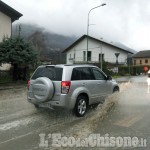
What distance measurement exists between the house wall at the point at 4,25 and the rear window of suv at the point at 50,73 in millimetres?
19506

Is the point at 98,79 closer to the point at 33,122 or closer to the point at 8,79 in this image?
the point at 33,122

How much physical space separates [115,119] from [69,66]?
2248mm

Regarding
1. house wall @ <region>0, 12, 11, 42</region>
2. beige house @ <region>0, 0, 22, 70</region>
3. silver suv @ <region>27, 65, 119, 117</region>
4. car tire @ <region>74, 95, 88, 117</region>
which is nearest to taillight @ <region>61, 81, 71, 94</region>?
silver suv @ <region>27, 65, 119, 117</region>

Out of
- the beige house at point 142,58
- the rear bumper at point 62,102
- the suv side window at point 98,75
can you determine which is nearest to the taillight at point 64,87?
the rear bumper at point 62,102

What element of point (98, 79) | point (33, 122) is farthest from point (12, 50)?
point (33, 122)

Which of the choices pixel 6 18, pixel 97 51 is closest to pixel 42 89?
pixel 6 18

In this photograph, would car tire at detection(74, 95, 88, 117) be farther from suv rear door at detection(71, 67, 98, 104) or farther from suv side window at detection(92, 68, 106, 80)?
suv side window at detection(92, 68, 106, 80)

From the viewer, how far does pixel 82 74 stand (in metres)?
10.8

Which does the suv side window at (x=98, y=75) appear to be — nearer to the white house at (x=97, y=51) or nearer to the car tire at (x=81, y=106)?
the car tire at (x=81, y=106)

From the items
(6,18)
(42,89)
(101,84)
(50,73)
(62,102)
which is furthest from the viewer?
(6,18)

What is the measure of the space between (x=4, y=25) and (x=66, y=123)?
22.3 m

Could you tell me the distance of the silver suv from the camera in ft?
32.2

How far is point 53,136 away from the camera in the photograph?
305 inches

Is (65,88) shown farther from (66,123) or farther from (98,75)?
(98,75)
